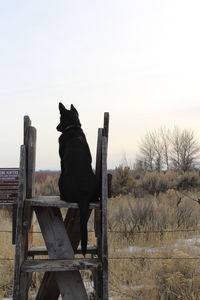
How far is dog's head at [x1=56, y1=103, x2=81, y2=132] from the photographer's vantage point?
309 cm

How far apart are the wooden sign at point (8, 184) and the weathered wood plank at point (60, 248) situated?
929mm

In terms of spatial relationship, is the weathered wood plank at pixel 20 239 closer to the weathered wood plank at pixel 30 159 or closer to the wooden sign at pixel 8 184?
the weathered wood plank at pixel 30 159

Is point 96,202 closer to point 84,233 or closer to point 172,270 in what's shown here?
point 84,233

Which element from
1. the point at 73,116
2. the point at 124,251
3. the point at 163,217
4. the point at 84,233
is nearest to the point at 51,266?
the point at 84,233

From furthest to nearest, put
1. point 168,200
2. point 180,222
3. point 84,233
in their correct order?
point 168,200
point 180,222
point 84,233

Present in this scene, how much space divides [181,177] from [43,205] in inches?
530

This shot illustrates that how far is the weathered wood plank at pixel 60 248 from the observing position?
2750 millimetres

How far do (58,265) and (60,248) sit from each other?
0.27 meters

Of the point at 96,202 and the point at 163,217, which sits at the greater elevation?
the point at 96,202

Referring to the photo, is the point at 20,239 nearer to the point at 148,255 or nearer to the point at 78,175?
the point at 78,175

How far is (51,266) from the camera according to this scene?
2506 mm

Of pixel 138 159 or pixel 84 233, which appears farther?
pixel 138 159

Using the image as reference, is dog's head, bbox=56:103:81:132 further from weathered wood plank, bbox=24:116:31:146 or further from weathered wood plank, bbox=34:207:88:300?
weathered wood plank, bbox=34:207:88:300

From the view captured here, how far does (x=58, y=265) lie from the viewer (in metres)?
2.53
